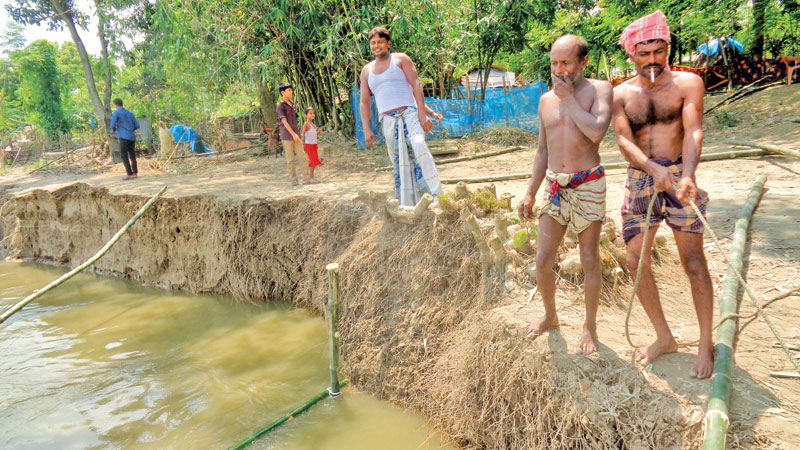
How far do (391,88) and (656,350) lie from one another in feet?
9.03

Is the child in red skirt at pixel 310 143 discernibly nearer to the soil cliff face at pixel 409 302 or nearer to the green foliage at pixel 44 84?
the soil cliff face at pixel 409 302

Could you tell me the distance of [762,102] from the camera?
8648 millimetres

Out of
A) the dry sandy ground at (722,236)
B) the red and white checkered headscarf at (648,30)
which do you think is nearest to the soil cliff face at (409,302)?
the dry sandy ground at (722,236)

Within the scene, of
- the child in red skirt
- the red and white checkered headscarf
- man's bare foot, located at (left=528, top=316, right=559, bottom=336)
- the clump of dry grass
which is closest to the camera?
the red and white checkered headscarf

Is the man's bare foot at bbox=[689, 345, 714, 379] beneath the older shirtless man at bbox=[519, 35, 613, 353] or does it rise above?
beneath

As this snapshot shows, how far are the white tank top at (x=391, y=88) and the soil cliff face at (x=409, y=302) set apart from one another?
1020 millimetres

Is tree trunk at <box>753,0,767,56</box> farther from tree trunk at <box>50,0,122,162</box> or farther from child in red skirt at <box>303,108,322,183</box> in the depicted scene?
tree trunk at <box>50,0,122,162</box>

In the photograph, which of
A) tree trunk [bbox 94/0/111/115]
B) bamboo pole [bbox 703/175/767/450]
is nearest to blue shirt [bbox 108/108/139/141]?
tree trunk [bbox 94/0/111/115]

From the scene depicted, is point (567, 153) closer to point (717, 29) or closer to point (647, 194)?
point (647, 194)

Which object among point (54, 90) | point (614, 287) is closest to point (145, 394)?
point (614, 287)

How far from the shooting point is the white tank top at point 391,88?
3.87m

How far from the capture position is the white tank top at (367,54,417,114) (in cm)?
387

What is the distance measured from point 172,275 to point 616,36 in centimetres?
1399

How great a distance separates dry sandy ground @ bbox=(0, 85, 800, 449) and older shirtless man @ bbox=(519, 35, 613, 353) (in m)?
0.46
